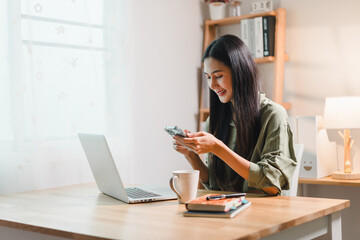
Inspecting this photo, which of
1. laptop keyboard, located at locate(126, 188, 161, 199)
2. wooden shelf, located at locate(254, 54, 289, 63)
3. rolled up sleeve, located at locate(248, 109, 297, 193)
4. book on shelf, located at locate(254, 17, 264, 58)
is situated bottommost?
laptop keyboard, located at locate(126, 188, 161, 199)

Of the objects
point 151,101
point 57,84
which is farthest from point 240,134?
point 151,101

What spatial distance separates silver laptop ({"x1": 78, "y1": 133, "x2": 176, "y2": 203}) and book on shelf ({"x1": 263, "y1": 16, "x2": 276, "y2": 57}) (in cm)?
156

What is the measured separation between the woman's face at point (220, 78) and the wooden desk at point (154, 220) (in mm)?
460

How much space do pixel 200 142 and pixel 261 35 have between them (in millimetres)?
1656

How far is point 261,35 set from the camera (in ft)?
10.5

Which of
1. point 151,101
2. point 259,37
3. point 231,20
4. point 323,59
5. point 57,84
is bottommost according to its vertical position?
point 151,101

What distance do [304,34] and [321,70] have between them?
0.26 m

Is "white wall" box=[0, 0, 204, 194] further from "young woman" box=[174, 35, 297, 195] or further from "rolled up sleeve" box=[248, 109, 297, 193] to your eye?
"rolled up sleeve" box=[248, 109, 297, 193]

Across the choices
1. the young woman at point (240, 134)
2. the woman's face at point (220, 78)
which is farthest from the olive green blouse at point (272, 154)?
the woman's face at point (220, 78)

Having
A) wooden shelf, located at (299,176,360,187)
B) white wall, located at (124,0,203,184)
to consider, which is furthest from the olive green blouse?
white wall, located at (124,0,203,184)

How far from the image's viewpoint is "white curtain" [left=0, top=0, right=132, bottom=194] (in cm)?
230

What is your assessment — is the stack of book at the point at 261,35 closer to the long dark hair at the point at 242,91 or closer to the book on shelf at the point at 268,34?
the book on shelf at the point at 268,34

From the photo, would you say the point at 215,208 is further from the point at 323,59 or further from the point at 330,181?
the point at 323,59

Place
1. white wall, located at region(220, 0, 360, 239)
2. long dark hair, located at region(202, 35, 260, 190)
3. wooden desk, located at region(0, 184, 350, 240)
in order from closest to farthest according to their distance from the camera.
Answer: wooden desk, located at region(0, 184, 350, 240) < long dark hair, located at region(202, 35, 260, 190) < white wall, located at region(220, 0, 360, 239)
